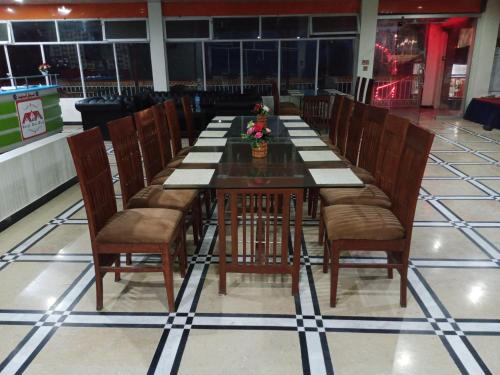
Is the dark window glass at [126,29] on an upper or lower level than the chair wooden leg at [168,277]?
upper

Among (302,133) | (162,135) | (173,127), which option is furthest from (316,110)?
(162,135)

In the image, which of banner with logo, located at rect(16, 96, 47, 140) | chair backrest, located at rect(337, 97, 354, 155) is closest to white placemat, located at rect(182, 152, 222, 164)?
chair backrest, located at rect(337, 97, 354, 155)

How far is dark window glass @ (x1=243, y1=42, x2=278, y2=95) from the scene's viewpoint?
8.91 meters

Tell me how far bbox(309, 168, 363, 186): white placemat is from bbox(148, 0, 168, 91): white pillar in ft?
23.2

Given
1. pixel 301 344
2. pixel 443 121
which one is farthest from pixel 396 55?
pixel 301 344

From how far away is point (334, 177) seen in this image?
7.36ft

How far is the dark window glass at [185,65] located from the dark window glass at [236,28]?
0.72 metres

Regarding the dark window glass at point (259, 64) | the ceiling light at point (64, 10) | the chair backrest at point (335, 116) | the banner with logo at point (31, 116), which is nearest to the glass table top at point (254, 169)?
the chair backrest at point (335, 116)

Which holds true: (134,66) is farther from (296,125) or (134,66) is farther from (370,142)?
(370,142)

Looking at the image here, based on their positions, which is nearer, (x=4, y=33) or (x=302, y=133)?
(x=302, y=133)

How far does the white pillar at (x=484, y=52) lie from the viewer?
8273 mm

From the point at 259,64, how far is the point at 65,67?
4.93m

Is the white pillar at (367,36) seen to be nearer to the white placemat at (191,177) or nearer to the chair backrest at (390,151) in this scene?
the chair backrest at (390,151)

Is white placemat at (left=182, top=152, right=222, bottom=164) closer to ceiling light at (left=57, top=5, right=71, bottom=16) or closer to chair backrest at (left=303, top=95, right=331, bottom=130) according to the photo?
chair backrest at (left=303, top=95, right=331, bottom=130)
